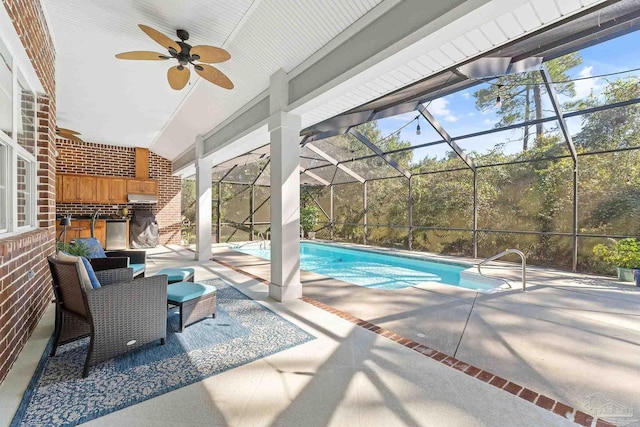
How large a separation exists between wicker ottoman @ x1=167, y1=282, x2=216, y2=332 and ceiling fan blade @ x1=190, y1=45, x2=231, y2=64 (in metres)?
2.42

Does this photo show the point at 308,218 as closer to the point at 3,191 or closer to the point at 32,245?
the point at 32,245

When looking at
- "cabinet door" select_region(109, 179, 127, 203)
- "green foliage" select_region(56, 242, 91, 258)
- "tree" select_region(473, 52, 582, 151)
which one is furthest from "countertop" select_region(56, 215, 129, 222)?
"tree" select_region(473, 52, 582, 151)

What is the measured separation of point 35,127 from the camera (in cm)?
322

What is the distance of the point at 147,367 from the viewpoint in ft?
7.42

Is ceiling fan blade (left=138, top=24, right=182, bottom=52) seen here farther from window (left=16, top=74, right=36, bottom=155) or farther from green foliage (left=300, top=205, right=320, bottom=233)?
green foliage (left=300, top=205, right=320, bottom=233)

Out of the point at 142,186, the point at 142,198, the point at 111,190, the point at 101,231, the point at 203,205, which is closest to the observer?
the point at 203,205

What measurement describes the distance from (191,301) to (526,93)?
11427mm

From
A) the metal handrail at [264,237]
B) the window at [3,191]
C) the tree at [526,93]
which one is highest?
the tree at [526,93]

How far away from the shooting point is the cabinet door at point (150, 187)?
8992 mm

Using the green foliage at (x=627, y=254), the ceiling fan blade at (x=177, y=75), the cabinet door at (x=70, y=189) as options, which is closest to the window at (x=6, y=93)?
the ceiling fan blade at (x=177, y=75)

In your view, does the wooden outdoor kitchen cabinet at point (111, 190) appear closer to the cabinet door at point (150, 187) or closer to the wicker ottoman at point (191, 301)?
the cabinet door at point (150, 187)

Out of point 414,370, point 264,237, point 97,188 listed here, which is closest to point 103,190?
point 97,188

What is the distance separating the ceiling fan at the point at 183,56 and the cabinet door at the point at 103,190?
260 inches

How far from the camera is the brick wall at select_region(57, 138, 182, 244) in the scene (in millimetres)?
8086
